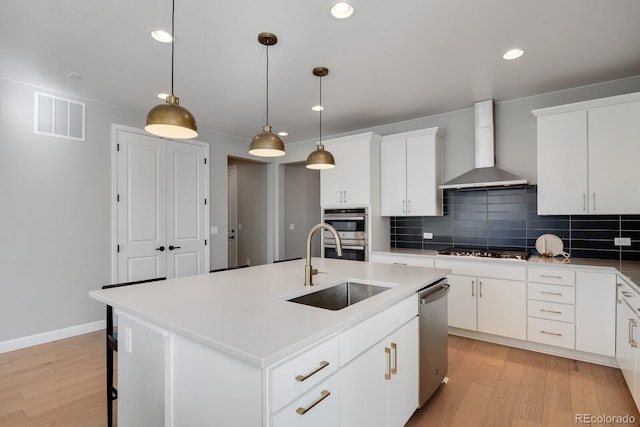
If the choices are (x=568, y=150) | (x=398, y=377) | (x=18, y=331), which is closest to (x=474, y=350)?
(x=398, y=377)

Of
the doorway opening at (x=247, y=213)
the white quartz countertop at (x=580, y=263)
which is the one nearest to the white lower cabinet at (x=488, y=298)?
the white quartz countertop at (x=580, y=263)

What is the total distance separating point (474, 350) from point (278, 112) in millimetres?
3439

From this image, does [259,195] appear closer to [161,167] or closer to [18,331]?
[161,167]

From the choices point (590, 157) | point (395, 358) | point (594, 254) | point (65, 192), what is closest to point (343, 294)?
point (395, 358)

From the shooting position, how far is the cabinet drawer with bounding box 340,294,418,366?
1.38 meters

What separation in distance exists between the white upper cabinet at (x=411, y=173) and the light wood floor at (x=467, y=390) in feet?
5.53

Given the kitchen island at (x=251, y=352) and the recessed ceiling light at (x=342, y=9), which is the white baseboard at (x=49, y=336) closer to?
the kitchen island at (x=251, y=352)

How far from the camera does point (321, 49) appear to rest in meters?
2.50

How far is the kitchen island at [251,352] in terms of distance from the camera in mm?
1064

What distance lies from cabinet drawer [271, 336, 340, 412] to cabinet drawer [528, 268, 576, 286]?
2625mm

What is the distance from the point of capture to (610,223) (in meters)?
3.16

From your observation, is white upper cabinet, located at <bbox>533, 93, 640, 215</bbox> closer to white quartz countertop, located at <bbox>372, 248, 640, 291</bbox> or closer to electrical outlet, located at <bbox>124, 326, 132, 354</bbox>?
white quartz countertop, located at <bbox>372, 248, 640, 291</bbox>

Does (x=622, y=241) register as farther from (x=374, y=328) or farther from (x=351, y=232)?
(x=374, y=328)

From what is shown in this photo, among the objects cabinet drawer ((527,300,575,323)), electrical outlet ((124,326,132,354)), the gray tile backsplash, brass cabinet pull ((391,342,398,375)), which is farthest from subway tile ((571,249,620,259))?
electrical outlet ((124,326,132,354))
